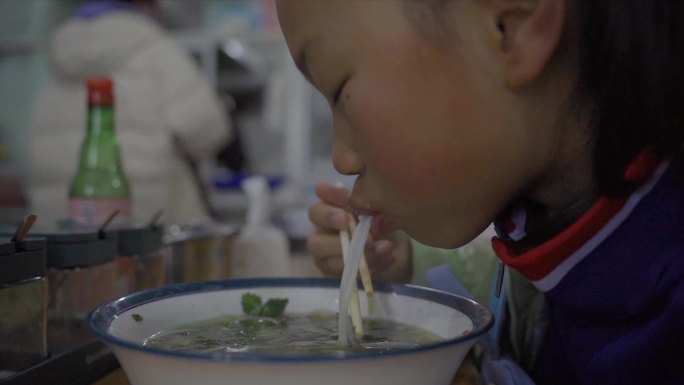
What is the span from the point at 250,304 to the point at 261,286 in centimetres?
3

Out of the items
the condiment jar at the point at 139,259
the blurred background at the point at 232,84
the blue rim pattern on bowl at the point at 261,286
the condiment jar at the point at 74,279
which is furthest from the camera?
the blurred background at the point at 232,84

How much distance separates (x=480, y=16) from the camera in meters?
0.47

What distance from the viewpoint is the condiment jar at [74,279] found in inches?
24.2

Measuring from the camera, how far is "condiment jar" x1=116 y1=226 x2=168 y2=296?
749mm

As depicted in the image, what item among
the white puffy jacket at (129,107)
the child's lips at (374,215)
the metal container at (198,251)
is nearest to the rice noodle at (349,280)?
the child's lips at (374,215)

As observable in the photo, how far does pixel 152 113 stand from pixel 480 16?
1831mm

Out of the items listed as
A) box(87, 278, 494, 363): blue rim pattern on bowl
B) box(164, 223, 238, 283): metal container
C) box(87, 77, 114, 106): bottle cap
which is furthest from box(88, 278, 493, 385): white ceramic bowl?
box(87, 77, 114, 106): bottle cap

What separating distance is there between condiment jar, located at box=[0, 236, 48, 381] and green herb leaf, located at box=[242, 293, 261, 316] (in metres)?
0.18

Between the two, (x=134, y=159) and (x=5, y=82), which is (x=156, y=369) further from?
(x=5, y=82)

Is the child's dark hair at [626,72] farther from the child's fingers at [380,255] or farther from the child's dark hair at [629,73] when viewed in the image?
the child's fingers at [380,255]

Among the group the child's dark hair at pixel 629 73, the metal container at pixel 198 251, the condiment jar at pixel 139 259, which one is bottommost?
the metal container at pixel 198 251

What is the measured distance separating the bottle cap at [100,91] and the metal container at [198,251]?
24 cm

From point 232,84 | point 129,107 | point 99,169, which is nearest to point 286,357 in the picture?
point 99,169

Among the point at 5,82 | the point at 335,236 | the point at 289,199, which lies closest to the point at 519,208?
the point at 335,236
